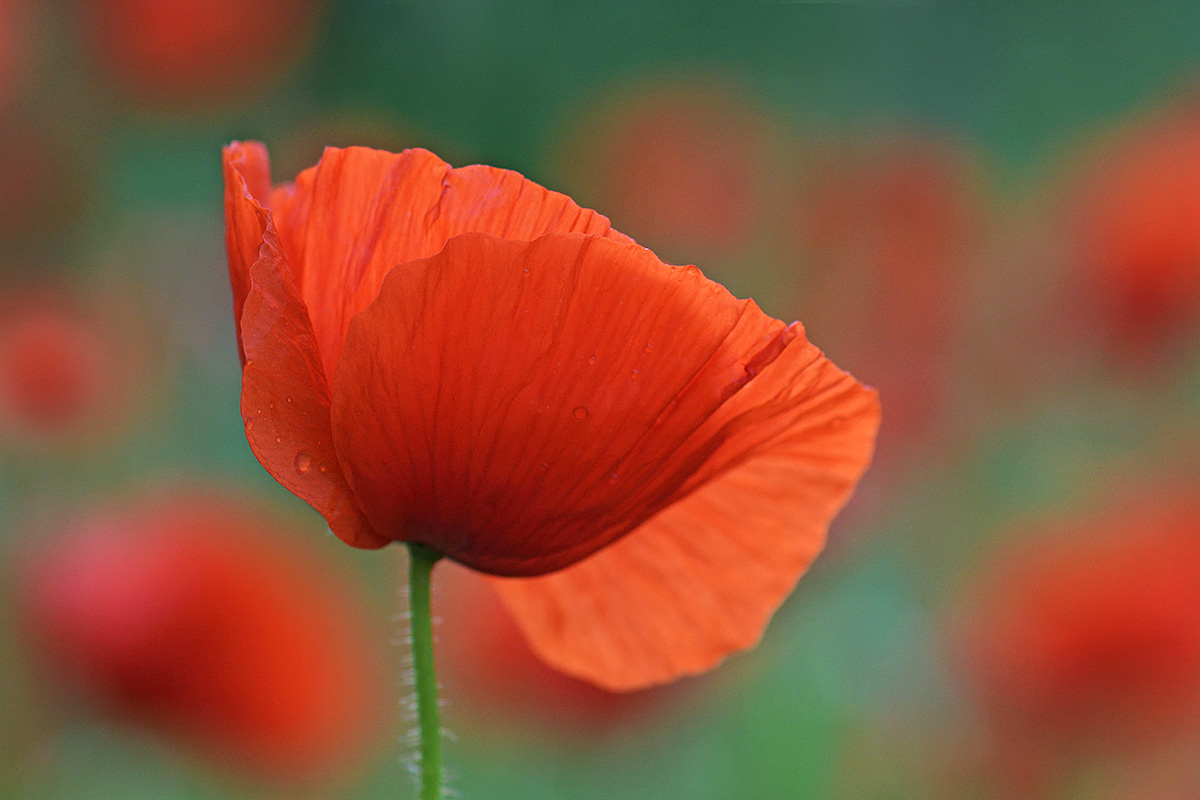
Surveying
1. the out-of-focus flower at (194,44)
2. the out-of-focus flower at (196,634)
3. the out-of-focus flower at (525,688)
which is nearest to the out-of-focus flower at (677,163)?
the out-of-focus flower at (194,44)

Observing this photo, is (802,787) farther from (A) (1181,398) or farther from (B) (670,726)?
(A) (1181,398)

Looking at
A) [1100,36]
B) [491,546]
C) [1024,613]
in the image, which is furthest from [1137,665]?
[1100,36]

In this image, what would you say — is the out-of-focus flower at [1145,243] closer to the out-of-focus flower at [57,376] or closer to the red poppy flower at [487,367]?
the red poppy flower at [487,367]

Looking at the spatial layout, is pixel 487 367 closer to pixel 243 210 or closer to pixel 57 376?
pixel 243 210

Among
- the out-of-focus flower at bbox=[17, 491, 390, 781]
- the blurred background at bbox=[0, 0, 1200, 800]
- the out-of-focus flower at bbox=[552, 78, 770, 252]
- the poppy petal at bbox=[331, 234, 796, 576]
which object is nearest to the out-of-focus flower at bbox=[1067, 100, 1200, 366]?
the blurred background at bbox=[0, 0, 1200, 800]

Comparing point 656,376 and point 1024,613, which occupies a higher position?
point 656,376
